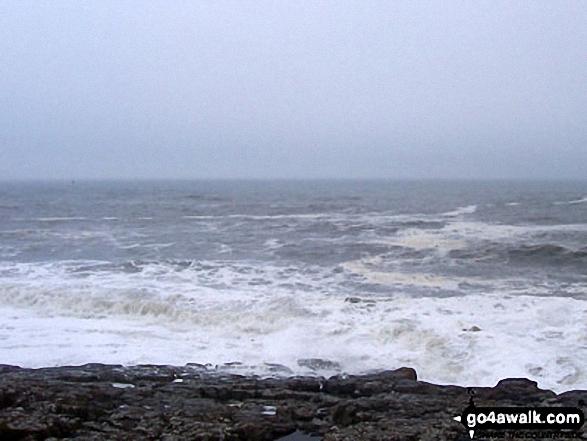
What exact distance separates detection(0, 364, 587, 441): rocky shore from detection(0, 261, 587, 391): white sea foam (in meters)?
1.23

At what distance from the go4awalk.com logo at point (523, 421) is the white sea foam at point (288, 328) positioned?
2116 mm

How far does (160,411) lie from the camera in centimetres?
596

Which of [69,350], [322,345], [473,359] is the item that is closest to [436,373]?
[473,359]

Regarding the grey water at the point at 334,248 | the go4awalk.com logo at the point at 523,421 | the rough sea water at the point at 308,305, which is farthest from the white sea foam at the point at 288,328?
the go4awalk.com logo at the point at 523,421

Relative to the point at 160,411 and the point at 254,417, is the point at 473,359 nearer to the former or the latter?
the point at 254,417

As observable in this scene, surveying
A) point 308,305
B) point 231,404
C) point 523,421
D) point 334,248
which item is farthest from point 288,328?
point 334,248

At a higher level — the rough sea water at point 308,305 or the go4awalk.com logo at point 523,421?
the go4awalk.com logo at point 523,421

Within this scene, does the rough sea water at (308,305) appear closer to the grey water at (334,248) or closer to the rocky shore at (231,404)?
the grey water at (334,248)

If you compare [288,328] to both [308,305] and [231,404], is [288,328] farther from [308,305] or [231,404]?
[231,404]

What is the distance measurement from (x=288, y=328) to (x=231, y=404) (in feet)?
14.8

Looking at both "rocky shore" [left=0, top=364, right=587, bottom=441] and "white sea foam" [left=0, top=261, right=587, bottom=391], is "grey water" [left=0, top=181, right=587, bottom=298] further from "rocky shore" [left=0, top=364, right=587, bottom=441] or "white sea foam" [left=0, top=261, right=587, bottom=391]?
"rocky shore" [left=0, top=364, right=587, bottom=441]

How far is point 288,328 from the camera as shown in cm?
1083

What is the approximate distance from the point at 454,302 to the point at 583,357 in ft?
13.8

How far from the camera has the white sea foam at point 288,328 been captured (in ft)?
28.6
